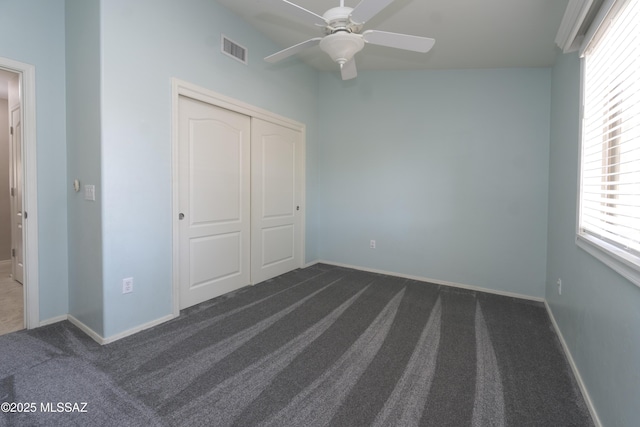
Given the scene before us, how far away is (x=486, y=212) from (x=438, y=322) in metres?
1.57

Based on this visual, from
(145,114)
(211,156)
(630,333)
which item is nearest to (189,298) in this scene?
(211,156)

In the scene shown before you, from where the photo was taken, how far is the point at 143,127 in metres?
2.29

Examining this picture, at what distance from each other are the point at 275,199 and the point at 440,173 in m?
2.14

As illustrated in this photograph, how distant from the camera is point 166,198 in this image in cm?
248

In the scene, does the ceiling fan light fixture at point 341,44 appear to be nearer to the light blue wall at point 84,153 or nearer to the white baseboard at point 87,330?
the light blue wall at point 84,153

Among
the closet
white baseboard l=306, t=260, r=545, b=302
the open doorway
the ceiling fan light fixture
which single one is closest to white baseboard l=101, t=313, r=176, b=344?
the closet

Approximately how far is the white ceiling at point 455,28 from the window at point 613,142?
2.69 ft

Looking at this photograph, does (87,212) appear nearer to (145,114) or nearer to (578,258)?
(145,114)

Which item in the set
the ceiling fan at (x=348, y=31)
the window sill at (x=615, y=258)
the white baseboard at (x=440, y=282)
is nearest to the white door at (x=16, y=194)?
the ceiling fan at (x=348, y=31)

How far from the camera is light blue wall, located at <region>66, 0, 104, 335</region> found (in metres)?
2.12

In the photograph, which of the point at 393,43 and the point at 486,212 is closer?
the point at 393,43

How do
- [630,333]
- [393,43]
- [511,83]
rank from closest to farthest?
1. [630,333]
2. [393,43]
3. [511,83]

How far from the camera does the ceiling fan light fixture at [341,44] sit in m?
1.76

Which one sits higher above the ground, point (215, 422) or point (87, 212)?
point (87, 212)
